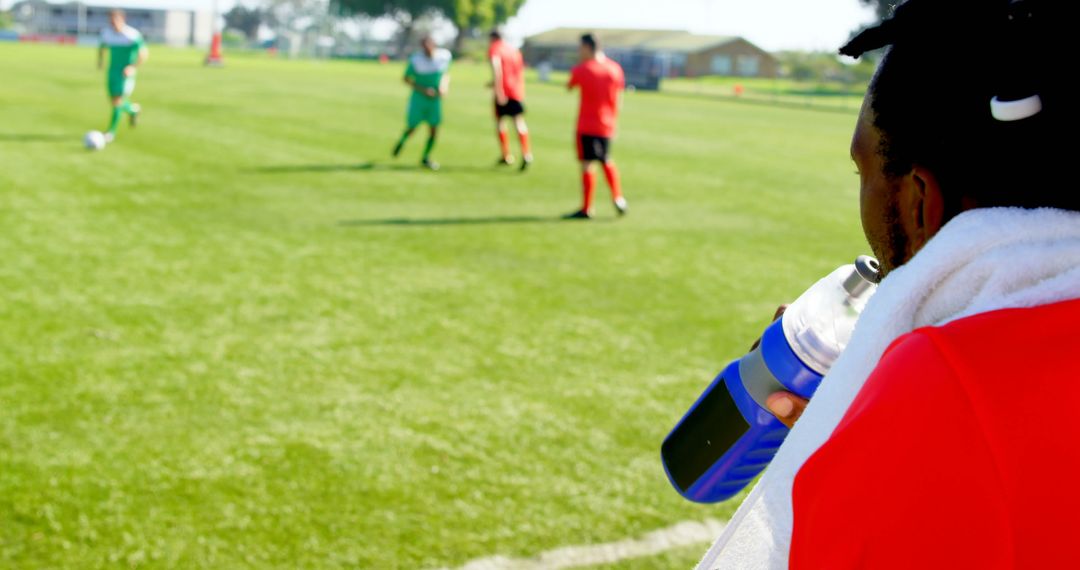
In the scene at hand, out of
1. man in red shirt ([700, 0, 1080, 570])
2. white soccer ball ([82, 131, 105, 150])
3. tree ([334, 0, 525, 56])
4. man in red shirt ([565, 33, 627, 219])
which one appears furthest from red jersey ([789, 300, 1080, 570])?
tree ([334, 0, 525, 56])

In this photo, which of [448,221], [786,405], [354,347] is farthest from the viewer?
[448,221]

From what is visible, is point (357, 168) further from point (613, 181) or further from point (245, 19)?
point (245, 19)

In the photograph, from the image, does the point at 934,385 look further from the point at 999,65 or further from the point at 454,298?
the point at 454,298

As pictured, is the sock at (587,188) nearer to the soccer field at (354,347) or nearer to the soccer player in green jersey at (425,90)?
the soccer field at (354,347)

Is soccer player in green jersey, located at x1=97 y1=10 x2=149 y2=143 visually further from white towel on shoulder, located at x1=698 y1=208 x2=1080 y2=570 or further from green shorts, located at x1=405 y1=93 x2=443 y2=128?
white towel on shoulder, located at x1=698 y1=208 x2=1080 y2=570

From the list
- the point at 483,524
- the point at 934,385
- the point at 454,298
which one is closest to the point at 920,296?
the point at 934,385

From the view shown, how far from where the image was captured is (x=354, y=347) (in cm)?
638

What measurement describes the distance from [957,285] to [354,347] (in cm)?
552

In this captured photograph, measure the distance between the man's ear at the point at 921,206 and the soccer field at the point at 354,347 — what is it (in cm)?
291

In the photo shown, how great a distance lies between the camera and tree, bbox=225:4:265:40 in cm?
15262

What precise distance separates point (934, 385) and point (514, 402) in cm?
463

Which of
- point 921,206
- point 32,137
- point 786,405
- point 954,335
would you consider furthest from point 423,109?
point 954,335

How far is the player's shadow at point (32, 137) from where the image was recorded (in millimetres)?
15289

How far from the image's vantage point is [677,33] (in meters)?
108
